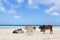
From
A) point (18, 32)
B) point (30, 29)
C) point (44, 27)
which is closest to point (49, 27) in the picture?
point (44, 27)

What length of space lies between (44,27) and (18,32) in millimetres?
1735

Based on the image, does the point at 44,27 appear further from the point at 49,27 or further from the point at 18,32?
the point at 18,32

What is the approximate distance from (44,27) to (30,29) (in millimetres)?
934

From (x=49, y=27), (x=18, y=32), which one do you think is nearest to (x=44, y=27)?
(x=49, y=27)

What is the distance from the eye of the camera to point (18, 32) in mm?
10789

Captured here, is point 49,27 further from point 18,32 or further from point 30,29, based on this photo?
point 18,32

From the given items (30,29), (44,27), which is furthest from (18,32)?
(44,27)

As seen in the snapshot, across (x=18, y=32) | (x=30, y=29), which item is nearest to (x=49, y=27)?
(x=30, y=29)

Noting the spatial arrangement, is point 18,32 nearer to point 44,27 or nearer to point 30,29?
point 30,29

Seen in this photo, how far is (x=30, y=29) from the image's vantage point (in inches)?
424

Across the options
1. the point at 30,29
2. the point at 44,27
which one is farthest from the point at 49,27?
the point at 30,29

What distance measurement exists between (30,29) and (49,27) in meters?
1.24

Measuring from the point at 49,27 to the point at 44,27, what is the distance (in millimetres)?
340
